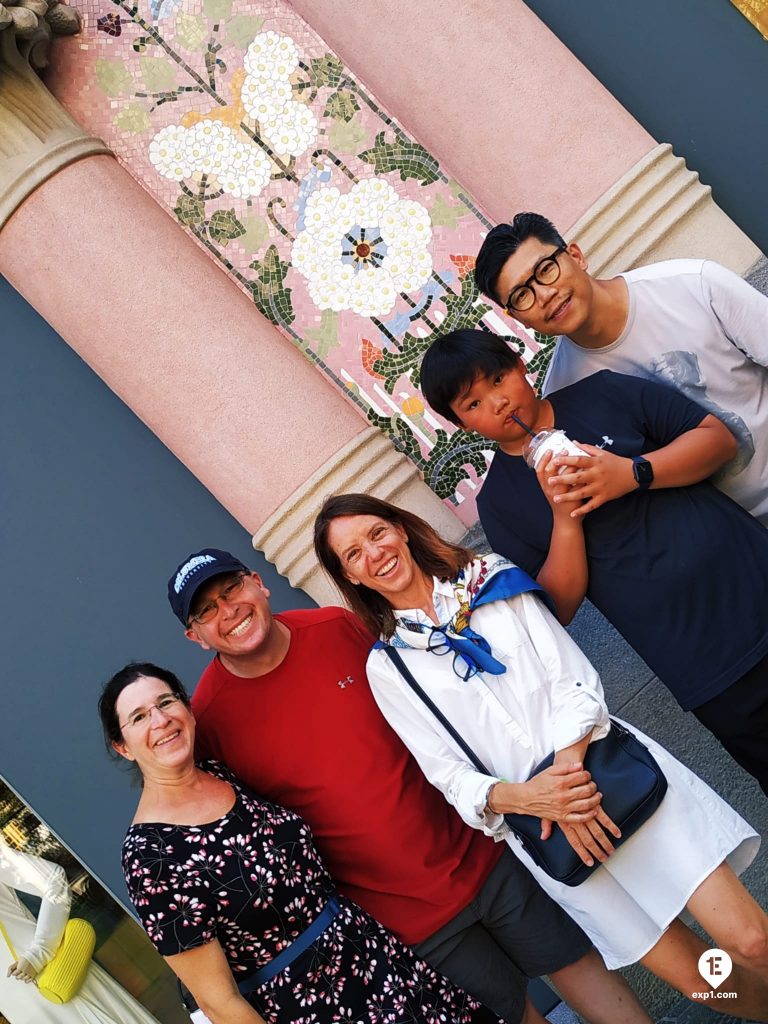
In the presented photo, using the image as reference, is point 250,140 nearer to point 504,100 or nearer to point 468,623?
point 504,100

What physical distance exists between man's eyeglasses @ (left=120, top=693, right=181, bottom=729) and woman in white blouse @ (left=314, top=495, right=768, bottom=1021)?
537mm

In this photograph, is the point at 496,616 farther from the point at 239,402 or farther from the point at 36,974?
the point at 36,974

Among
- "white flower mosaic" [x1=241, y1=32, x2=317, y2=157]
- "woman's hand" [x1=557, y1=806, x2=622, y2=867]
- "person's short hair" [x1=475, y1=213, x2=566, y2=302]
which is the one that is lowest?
"woman's hand" [x1=557, y1=806, x2=622, y2=867]

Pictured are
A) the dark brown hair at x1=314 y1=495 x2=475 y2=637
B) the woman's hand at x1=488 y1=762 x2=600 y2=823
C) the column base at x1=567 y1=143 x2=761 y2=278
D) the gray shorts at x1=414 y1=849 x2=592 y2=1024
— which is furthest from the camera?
the column base at x1=567 y1=143 x2=761 y2=278

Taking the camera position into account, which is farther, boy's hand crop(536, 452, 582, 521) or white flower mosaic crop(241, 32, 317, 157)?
white flower mosaic crop(241, 32, 317, 157)

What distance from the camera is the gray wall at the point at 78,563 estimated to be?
420 centimetres

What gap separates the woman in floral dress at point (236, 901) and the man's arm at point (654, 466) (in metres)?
1.12

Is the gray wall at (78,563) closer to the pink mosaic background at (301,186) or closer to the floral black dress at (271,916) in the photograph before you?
the pink mosaic background at (301,186)

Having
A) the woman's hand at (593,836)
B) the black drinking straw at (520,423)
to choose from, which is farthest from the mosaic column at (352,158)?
the woman's hand at (593,836)

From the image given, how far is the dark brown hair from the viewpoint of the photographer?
2.64 meters

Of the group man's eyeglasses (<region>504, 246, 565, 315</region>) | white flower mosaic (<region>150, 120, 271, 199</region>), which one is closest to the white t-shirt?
man's eyeglasses (<region>504, 246, 565, 315</region>)

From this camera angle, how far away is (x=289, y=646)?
9.43 feet

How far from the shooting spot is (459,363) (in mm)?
2627

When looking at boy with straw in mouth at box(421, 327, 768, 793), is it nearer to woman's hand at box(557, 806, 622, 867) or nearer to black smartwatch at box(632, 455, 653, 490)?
black smartwatch at box(632, 455, 653, 490)
